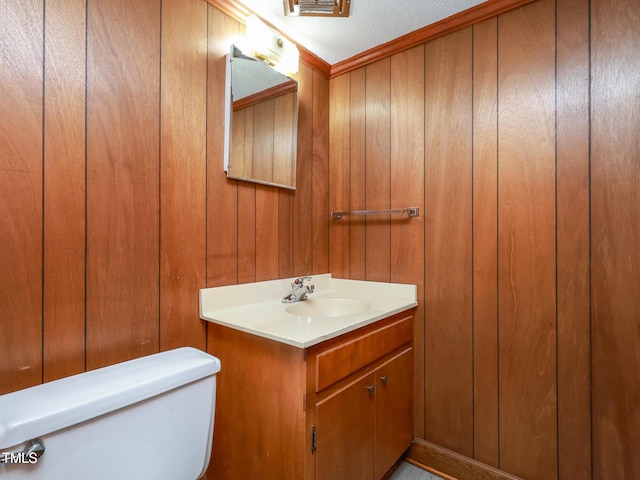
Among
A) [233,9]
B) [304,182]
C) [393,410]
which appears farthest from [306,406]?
[233,9]

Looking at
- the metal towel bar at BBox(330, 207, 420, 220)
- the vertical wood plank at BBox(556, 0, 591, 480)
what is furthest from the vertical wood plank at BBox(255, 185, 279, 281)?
the vertical wood plank at BBox(556, 0, 591, 480)

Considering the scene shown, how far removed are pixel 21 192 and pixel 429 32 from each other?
1719 mm

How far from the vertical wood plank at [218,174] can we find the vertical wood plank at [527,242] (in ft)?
3.79

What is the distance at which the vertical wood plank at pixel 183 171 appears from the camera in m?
1.16

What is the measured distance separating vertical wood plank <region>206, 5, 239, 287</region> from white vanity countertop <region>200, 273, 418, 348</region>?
0.28ft

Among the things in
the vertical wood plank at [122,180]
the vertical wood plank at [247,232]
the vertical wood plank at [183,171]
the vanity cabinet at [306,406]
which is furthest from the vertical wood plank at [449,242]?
the vertical wood plank at [122,180]

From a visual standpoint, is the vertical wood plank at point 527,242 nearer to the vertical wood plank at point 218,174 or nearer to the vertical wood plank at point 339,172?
the vertical wood plank at point 339,172

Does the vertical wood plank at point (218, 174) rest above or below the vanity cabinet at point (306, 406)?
above

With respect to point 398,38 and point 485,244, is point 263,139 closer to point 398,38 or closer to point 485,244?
point 398,38

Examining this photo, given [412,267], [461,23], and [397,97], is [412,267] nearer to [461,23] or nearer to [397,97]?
[397,97]

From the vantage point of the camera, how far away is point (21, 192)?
86 cm

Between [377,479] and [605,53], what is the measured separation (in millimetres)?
1846

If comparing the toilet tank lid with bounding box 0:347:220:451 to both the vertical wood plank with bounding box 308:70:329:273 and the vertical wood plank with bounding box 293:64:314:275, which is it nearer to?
the vertical wood plank with bounding box 293:64:314:275

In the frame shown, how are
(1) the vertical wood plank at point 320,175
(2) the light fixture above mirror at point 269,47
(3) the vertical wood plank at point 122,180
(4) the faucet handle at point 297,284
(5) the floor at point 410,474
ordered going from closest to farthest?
(3) the vertical wood plank at point 122,180, (2) the light fixture above mirror at point 269,47, (5) the floor at point 410,474, (4) the faucet handle at point 297,284, (1) the vertical wood plank at point 320,175
